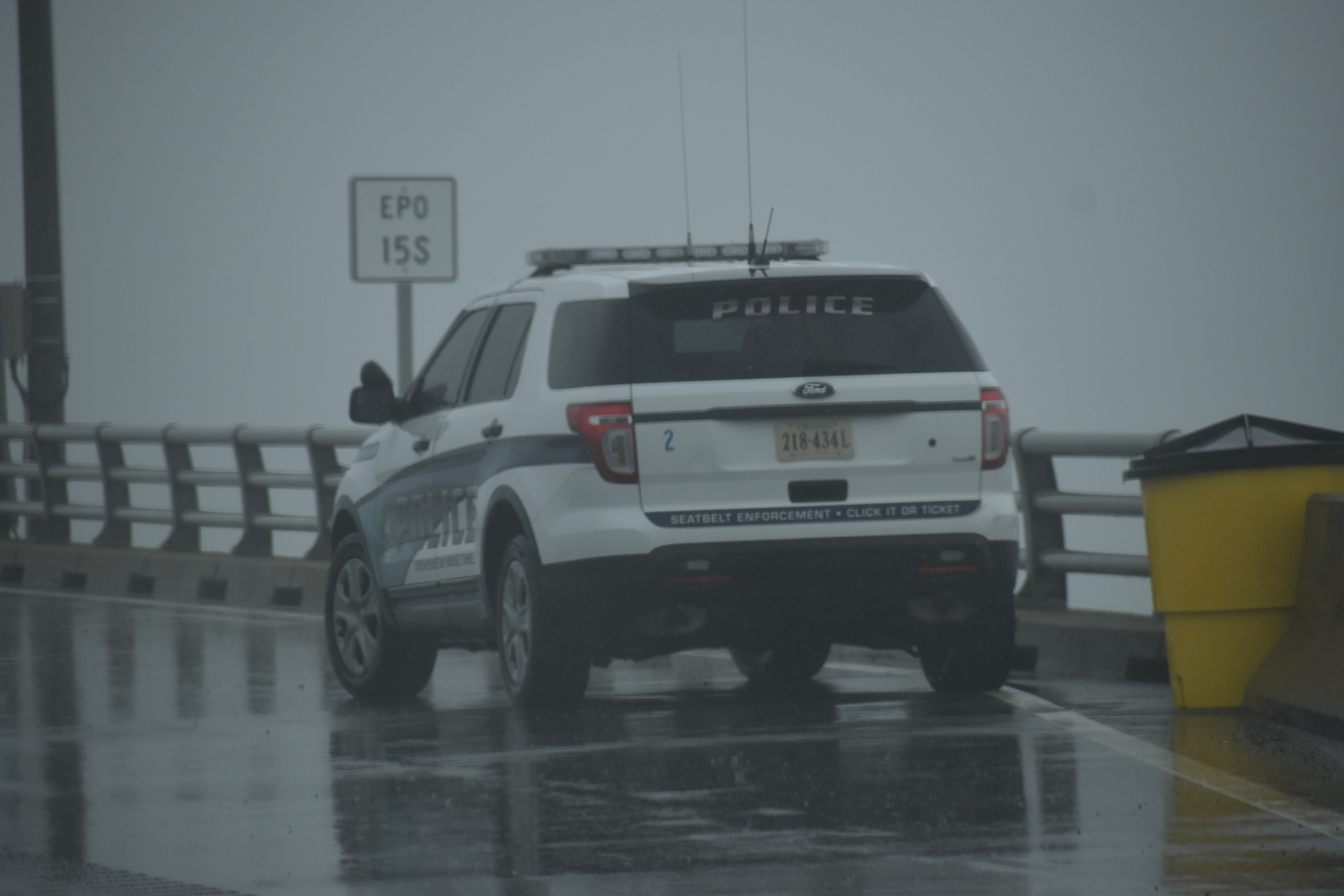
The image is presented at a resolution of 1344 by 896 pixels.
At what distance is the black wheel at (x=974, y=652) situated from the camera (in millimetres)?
10562

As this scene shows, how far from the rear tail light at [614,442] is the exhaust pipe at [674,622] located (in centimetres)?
56

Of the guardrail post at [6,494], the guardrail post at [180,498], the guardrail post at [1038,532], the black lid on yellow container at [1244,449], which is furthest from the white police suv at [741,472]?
the guardrail post at [6,494]

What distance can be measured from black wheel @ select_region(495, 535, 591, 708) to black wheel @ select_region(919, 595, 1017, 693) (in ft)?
4.81

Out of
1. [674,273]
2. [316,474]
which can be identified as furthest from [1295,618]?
[316,474]

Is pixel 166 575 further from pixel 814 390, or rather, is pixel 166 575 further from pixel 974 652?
pixel 814 390

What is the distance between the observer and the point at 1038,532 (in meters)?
13.1

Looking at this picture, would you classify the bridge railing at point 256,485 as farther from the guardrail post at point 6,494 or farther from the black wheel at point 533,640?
the black wheel at point 533,640

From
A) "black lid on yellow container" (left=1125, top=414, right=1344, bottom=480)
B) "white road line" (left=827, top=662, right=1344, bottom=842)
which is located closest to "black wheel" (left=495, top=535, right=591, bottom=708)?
"white road line" (left=827, top=662, right=1344, bottom=842)

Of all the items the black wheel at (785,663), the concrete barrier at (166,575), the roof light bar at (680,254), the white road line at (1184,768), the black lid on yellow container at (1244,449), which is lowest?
the concrete barrier at (166,575)

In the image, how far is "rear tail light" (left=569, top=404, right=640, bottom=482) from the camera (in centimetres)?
996

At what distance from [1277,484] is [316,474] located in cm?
950

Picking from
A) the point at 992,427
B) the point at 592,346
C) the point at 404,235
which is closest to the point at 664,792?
the point at 592,346

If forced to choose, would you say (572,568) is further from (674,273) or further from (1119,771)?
(1119,771)

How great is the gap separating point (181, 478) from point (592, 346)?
11107 millimetres
